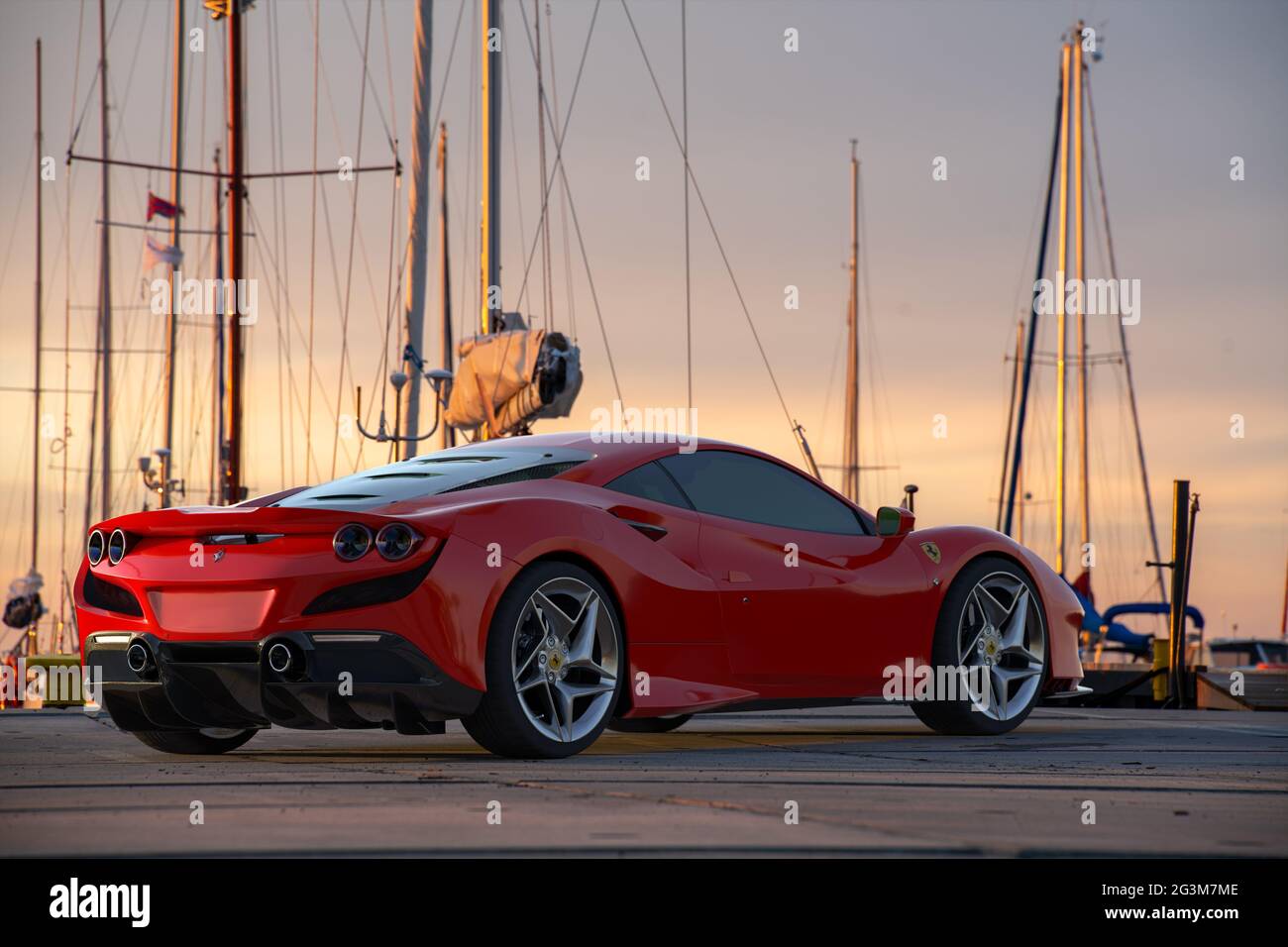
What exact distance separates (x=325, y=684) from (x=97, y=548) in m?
1.30

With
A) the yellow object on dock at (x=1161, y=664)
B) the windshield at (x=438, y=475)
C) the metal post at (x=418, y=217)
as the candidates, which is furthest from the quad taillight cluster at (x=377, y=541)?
the metal post at (x=418, y=217)

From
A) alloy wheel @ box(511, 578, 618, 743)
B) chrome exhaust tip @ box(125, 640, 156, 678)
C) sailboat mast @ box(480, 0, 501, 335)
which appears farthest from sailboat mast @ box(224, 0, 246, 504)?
alloy wheel @ box(511, 578, 618, 743)

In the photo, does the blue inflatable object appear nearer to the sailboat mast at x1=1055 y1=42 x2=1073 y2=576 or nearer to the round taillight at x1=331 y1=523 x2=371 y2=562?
the sailboat mast at x1=1055 y1=42 x2=1073 y2=576

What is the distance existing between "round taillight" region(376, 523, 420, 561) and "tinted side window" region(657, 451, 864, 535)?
1.43 m

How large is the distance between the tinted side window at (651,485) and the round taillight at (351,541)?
1.13 metres

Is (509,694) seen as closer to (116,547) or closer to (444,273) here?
(116,547)

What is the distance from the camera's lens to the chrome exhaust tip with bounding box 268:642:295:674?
19.4ft

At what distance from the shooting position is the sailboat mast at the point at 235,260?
23500mm

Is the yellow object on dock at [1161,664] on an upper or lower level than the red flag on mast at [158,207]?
lower

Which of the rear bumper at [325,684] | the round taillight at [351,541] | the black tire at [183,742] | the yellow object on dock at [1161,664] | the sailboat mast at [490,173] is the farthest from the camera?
the sailboat mast at [490,173]

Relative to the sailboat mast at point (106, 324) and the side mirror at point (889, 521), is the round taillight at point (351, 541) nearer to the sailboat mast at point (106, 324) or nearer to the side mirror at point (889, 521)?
the side mirror at point (889, 521)

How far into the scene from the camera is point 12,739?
304 inches
